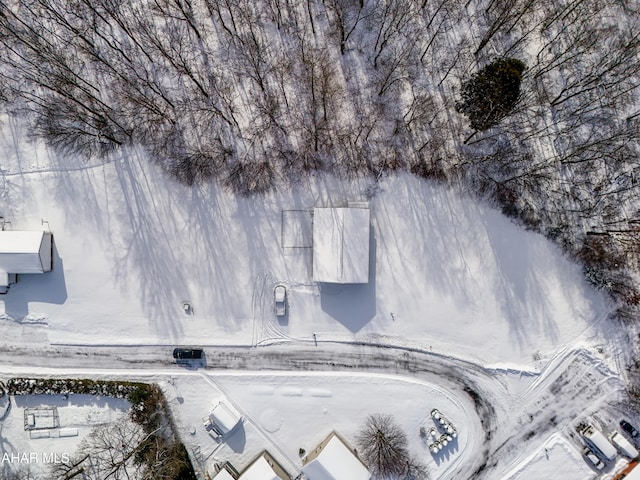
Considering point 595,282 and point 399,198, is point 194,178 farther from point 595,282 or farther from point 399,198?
point 595,282

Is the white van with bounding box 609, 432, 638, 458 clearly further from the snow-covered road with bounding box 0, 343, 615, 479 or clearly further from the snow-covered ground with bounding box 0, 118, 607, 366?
the snow-covered ground with bounding box 0, 118, 607, 366

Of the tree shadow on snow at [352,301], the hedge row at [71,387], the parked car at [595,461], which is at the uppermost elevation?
the tree shadow on snow at [352,301]

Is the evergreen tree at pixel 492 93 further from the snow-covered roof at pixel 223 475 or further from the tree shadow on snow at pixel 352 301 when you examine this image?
the snow-covered roof at pixel 223 475

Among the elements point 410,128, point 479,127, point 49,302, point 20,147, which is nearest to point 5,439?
point 49,302

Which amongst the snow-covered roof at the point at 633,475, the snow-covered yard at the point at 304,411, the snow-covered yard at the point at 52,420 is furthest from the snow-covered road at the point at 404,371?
the snow-covered roof at the point at 633,475

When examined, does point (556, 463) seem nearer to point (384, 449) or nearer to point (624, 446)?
point (624, 446)

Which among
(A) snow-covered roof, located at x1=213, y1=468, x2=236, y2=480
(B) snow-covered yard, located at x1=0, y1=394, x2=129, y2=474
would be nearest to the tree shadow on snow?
(A) snow-covered roof, located at x1=213, y1=468, x2=236, y2=480

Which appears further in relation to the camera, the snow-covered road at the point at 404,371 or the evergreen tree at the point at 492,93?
the snow-covered road at the point at 404,371
